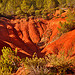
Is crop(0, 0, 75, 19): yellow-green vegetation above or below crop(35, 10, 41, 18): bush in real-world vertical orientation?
above

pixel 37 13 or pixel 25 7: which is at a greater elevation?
pixel 25 7

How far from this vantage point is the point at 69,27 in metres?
14.7

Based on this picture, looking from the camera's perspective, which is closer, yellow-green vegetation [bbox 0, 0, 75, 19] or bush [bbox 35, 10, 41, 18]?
bush [bbox 35, 10, 41, 18]

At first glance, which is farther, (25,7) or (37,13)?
(25,7)

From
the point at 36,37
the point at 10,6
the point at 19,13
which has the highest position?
the point at 10,6

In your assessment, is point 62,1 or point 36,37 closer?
point 36,37

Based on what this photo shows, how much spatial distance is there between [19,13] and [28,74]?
98.1 ft

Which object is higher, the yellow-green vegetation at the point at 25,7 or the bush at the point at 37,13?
the yellow-green vegetation at the point at 25,7

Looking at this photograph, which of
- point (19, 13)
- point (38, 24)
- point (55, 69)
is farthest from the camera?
point (19, 13)

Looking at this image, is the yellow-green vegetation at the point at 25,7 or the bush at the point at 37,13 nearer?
the bush at the point at 37,13

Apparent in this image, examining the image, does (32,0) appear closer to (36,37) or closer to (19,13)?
(19,13)

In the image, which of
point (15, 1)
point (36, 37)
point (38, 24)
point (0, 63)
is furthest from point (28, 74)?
point (15, 1)

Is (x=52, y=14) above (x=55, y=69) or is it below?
above

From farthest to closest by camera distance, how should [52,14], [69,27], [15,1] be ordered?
[15,1]
[52,14]
[69,27]
